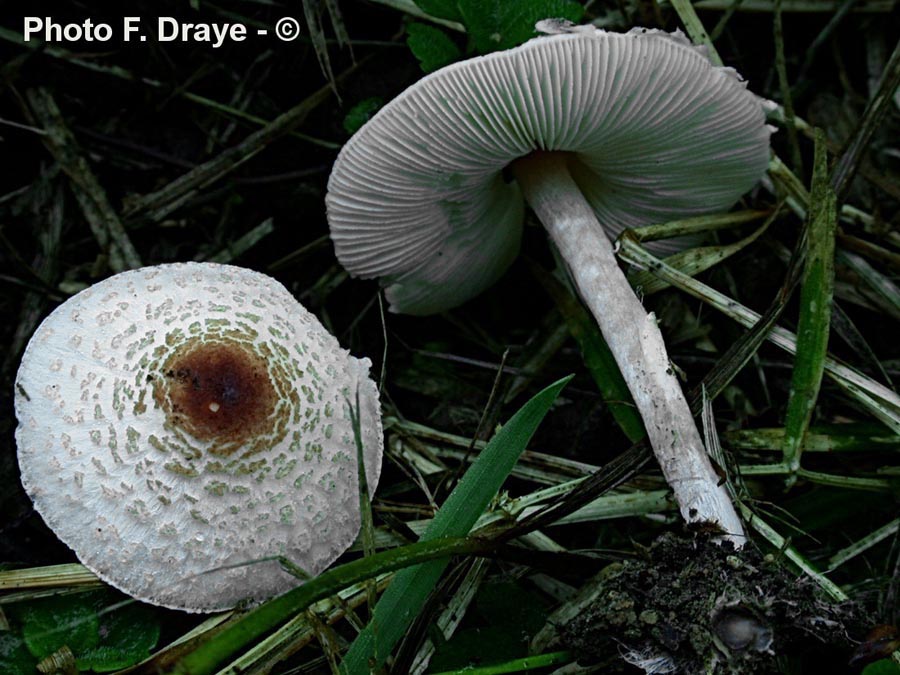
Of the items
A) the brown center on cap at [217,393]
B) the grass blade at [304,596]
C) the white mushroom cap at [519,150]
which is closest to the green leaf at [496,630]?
the grass blade at [304,596]

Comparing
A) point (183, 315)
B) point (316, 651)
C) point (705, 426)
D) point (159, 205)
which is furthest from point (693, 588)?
point (159, 205)

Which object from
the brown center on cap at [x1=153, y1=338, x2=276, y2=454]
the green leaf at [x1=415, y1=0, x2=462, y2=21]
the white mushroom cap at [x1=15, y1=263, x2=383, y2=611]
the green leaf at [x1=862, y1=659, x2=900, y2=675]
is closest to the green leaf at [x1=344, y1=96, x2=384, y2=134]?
the green leaf at [x1=415, y1=0, x2=462, y2=21]

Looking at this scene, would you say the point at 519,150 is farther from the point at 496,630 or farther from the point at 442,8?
the point at 496,630

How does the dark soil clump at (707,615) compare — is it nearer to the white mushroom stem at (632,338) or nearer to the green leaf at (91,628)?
the white mushroom stem at (632,338)

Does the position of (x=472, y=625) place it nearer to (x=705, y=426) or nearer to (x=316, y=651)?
(x=316, y=651)

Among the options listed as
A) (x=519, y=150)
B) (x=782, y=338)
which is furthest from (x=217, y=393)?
(x=782, y=338)

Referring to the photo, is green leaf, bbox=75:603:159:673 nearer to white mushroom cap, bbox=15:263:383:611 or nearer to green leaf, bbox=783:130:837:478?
white mushroom cap, bbox=15:263:383:611
